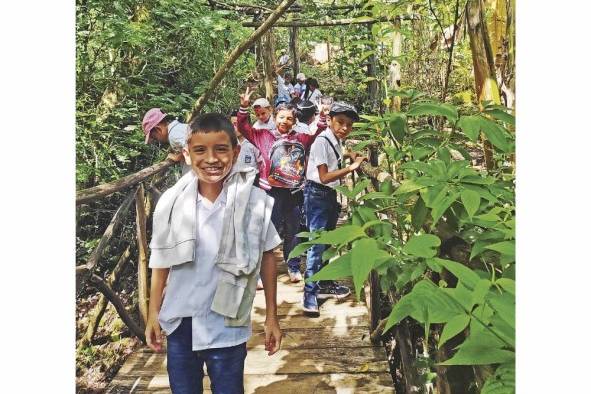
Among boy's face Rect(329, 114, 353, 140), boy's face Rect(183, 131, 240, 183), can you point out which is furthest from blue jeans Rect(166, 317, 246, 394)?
boy's face Rect(329, 114, 353, 140)

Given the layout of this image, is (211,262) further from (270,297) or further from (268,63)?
(268,63)

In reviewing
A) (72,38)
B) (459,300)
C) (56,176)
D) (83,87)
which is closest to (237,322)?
(56,176)

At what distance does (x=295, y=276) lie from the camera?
6.13 ft

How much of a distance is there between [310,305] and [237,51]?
1.07 meters

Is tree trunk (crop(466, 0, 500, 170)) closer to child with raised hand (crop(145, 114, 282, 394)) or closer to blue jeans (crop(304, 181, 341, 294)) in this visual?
blue jeans (crop(304, 181, 341, 294))

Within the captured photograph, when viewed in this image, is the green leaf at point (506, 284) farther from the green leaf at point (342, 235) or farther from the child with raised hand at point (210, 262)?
the child with raised hand at point (210, 262)

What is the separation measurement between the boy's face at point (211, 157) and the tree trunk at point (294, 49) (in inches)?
37.0

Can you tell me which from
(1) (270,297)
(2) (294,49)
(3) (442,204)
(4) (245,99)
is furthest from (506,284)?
(2) (294,49)

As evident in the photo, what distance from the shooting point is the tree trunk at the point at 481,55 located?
1620mm

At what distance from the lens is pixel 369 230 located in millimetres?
1060

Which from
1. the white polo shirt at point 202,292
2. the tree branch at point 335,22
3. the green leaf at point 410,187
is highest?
the tree branch at point 335,22

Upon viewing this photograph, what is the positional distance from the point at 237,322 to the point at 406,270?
1.69ft

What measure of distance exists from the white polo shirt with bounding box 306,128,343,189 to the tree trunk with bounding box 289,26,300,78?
1.65 feet

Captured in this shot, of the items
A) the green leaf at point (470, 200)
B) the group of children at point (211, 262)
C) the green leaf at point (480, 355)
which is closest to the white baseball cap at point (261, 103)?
the group of children at point (211, 262)
